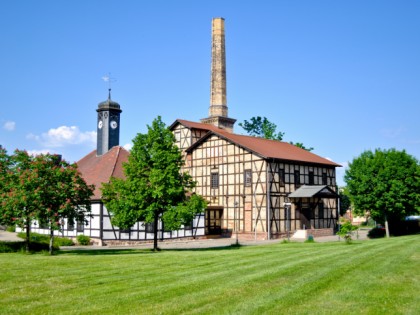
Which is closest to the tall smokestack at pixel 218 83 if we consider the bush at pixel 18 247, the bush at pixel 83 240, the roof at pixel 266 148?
the roof at pixel 266 148

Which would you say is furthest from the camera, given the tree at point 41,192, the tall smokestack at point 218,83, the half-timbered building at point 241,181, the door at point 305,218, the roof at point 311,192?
the tall smokestack at point 218,83

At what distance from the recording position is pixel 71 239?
34875 millimetres

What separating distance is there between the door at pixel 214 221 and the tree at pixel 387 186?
1253cm

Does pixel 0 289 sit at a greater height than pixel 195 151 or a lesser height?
lesser

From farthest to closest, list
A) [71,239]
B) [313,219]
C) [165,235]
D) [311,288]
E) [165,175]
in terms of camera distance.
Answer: [313,219], [165,235], [71,239], [165,175], [311,288]

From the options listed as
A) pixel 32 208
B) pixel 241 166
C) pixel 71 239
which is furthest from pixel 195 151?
pixel 32 208

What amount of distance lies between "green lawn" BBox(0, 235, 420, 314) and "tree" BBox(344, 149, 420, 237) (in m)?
24.2

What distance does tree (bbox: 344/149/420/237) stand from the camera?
134ft

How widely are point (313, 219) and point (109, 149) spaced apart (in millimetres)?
21146

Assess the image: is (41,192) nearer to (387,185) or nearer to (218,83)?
(387,185)

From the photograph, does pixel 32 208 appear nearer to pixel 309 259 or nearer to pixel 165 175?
pixel 165 175

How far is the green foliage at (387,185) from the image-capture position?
40844 mm

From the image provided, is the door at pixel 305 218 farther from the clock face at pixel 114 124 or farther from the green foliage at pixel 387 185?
the clock face at pixel 114 124

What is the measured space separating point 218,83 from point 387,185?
26616 mm
